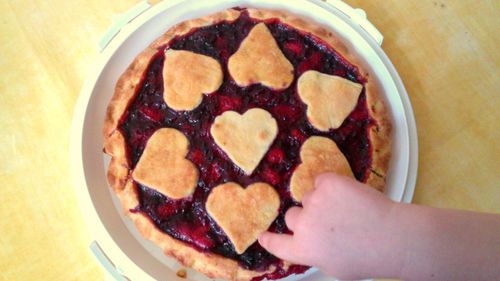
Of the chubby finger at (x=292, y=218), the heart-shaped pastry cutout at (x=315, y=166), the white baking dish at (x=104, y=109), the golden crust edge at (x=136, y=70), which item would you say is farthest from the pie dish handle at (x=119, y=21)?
the chubby finger at (x=292, y=218)

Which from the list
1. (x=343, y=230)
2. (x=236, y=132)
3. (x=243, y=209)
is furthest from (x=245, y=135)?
(x=343, y=230)

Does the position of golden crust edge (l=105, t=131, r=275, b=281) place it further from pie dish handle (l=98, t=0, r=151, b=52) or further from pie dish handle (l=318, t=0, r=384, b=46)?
pie dish handle (l=318, t=0, r=384, b=46)

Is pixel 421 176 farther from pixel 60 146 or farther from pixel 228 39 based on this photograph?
pixel 60 146

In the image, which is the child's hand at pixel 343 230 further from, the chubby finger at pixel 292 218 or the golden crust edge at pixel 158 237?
the golden crust edge at pixel 158 237

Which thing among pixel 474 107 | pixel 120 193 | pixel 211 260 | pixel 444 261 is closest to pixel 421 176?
pixel 474 107

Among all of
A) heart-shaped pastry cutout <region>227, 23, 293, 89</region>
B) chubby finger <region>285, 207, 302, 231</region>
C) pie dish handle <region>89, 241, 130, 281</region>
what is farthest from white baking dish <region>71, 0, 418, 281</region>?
chubby finger <region>285, 207, 302, 231</region>

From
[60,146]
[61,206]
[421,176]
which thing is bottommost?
[61,206]

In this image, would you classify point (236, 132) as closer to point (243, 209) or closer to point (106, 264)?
point (243, 209)
